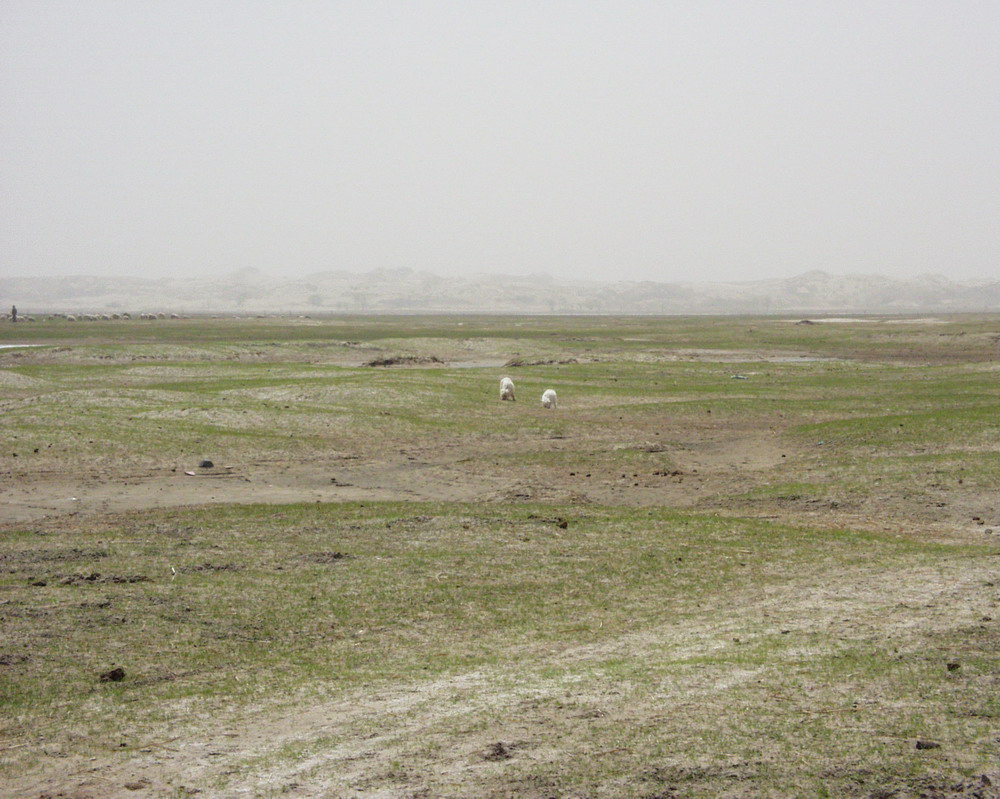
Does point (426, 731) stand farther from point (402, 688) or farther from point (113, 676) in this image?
point (113, 676)

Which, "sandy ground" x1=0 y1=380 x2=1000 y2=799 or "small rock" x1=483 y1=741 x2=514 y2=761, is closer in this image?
Result: "sandy ground" x1=0 y1=380 x2=1000 y2=799

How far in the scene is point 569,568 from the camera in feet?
49.0

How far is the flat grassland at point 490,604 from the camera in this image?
7.83 metres

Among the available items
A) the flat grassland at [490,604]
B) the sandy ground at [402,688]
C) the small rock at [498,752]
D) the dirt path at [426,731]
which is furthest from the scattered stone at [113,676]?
the small rock at [498,752]

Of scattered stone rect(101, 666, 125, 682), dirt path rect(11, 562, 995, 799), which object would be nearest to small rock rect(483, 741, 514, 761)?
dirt path rect(11, 562, 995, 799)

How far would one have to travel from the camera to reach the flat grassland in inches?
308

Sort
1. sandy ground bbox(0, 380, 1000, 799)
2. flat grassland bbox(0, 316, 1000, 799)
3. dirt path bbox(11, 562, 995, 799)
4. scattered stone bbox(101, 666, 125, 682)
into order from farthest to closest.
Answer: scattered stone bbox(101, 666, 125, 682) < flat grassland bbox(0, 316, 1000, 799) < sandy ground bbox(0, 380, 1000, 799) < dirt path bbox(11, 562, 995, 799)

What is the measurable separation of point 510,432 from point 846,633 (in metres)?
20.1

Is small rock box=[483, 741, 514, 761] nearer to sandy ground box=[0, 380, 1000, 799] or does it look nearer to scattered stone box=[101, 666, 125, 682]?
sandy ground box=[0, 380, 1000, 799]

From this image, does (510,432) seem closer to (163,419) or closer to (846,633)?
(163,419)

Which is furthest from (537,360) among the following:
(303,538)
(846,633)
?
(846,633)

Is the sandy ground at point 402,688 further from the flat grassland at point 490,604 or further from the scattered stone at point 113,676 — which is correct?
the scattered stone at point 113,676

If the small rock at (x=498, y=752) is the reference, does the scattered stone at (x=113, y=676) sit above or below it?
below

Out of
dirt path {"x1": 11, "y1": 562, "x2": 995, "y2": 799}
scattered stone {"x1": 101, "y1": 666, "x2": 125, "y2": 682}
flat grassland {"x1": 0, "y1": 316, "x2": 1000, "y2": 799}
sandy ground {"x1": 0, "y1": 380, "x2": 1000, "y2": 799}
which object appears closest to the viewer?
dirt path {"x1": 11, "y1": 562, "x2": 995, "y2": 799}
